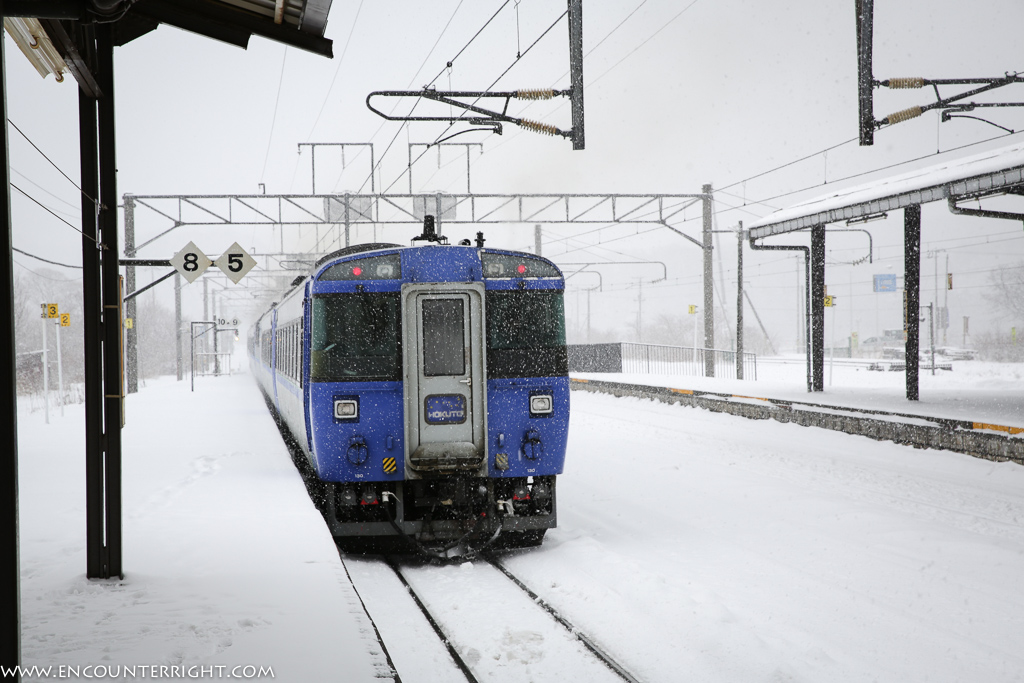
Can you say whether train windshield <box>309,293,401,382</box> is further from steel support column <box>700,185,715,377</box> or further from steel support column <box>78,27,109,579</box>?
steel support column <box>700,185,715,377</box>

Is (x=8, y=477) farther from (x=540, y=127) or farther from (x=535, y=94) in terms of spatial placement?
(x=540, y=127)

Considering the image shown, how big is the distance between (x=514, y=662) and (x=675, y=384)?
2027 centimetres

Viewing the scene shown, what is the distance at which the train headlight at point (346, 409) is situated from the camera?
742cm

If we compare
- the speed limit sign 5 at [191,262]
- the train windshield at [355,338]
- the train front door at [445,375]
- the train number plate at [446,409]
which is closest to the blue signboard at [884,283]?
the speed limit sign 5 at [191,262]

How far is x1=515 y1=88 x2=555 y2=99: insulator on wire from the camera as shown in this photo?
12.0m

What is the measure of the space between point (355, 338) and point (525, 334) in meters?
1.56

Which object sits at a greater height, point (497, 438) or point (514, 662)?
point (497, 438)

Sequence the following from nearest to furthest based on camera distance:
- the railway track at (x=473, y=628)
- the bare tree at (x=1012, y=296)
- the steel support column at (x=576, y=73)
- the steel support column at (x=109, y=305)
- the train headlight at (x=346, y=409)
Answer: the railway track at (x=473, y=628) < the steel support column at (x=109, y=305) < the train headlight at (x=346, y=409) < the steel support column at (x=576, y=73) < the bare tree at (x=1012, y=296)

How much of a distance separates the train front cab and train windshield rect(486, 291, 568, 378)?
0.03ft

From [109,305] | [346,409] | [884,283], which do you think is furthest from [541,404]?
[884,283]

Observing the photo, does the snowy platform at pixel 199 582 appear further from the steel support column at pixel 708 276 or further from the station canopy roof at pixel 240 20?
the steel support column at pixel 708 276

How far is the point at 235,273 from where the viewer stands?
14.7 metres

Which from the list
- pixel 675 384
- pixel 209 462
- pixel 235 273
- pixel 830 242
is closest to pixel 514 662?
pixel 209 462

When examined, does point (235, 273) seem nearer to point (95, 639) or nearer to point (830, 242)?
point (95, 639)
